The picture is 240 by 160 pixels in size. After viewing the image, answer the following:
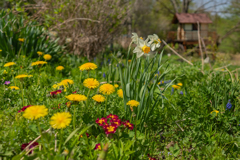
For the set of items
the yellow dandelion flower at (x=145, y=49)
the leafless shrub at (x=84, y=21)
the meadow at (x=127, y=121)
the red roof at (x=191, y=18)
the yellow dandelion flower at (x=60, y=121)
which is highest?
the red roof at (x=191, y=18)

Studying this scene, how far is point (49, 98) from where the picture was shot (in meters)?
2.22

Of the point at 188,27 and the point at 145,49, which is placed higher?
the point at 188,27

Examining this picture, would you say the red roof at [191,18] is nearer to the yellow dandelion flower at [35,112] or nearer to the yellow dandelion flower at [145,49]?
the yellow dandelion flower at [145,49]

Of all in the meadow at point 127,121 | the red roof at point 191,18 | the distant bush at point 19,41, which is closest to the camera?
the meadow at point 127,121

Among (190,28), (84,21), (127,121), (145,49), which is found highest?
(190,28)

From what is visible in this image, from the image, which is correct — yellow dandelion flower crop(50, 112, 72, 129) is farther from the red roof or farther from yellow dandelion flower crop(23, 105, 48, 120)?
the red roof

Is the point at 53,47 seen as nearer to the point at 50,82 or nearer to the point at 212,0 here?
the point at 50,82

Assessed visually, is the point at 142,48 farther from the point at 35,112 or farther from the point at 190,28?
the point at 190,28

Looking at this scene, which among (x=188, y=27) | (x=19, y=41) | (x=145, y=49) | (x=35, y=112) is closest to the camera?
(x=35, y=112)

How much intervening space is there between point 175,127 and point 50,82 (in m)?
1.92

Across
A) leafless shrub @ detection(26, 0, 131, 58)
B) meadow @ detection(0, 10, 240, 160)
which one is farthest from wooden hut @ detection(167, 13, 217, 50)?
meadow @ detection(0, 10, 240, 160)

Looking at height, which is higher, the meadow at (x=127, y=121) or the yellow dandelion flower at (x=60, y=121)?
the yellow dandelion flower at (x=60, y=121)

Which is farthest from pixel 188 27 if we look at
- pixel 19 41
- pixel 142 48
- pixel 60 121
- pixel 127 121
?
pixel 60 121

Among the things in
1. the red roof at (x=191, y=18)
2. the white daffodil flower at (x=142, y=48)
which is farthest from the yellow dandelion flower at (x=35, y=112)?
the red roof at (x=191, y=18)
